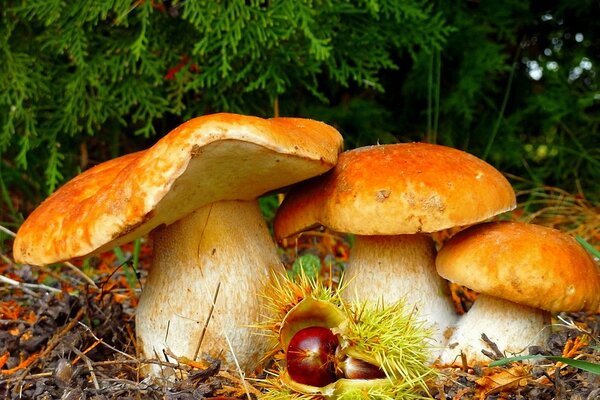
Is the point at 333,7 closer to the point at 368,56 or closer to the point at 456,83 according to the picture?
the point at 368,56

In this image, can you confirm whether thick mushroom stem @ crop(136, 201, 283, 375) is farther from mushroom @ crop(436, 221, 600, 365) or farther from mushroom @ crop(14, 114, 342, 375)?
mushroom @ crop(436, 221, 600, 365)

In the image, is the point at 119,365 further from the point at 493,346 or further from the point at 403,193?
the point at 493,346

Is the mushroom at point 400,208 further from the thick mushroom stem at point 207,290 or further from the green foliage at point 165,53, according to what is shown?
the green foliage at point 165,53

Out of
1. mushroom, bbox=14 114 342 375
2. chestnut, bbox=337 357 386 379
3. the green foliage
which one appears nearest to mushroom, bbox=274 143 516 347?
mushroom, bbox=14 114 342 375

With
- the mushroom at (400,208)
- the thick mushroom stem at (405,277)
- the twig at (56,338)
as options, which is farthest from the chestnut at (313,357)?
the twig at (56,338)

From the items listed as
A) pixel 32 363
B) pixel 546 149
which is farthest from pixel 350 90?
pixel 32 363

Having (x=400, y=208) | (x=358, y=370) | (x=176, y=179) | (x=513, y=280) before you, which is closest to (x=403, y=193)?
(x=400, y=208)
